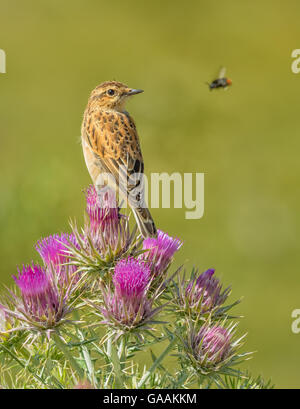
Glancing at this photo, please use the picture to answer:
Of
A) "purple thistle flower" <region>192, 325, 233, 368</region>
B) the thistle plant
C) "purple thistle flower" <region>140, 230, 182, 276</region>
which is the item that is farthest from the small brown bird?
"purple thistle flower" <region>192, 325, 233, 368</region>

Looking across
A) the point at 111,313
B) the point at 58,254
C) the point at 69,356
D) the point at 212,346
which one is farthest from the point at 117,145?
the point at 69,356

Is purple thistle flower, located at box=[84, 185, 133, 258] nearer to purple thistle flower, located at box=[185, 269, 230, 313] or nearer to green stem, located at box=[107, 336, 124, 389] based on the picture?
purple thistle flower, located at box=[185, 269, 230, 313]

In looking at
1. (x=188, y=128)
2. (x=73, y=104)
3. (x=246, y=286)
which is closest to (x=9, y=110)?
(x=73, y=104)

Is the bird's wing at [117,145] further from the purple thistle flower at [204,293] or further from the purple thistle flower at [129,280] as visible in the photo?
the purple thistle flower at [129,280]

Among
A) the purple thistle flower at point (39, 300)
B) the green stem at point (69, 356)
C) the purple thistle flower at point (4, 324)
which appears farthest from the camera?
the purple thistle flower at point (4, 324)

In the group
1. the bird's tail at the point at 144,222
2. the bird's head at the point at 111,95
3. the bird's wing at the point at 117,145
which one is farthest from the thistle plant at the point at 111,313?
the bird's head at the point at 111,95

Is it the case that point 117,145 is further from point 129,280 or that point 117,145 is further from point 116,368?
point 116,368
